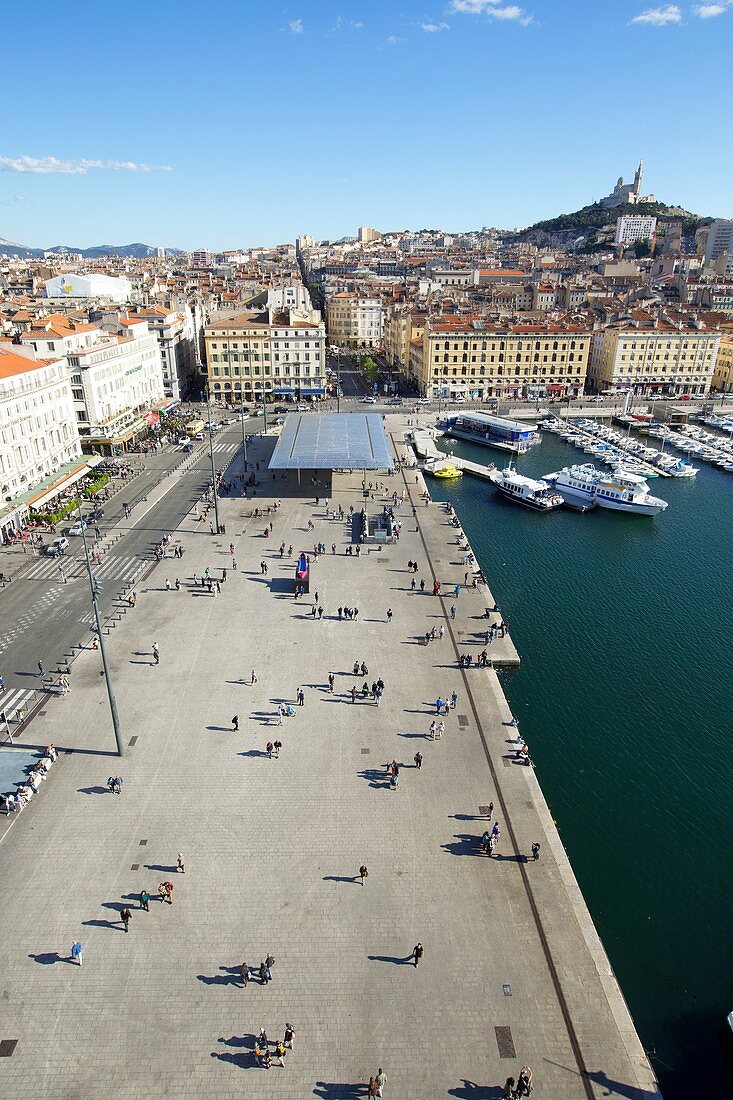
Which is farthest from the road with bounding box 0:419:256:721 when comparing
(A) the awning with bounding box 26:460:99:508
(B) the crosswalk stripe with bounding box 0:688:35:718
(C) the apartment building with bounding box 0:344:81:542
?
(C) the apartment building with bounding box 0:344:81:542

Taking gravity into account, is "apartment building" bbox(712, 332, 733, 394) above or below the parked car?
above

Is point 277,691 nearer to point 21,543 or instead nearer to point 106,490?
point 21,543

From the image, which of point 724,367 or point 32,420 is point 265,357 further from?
point 724,367

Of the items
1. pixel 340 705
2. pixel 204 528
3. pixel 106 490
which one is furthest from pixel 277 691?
pixel 106 490

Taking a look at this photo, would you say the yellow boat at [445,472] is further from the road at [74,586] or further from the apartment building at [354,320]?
the apartment building at [354,320]

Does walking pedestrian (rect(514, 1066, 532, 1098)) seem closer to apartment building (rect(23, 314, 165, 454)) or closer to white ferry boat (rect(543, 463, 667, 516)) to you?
white ferry boat (rect(543, 463, 667, 516))

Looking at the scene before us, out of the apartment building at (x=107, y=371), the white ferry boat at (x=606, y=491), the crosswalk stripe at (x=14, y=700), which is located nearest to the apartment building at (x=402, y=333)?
the apartment building at (x=107, y=371)
